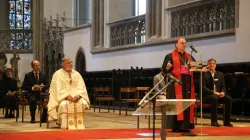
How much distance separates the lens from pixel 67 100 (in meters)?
10.1

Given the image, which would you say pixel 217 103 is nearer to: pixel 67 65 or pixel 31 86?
pixel 67 65

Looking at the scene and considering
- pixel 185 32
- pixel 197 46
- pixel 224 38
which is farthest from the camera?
pixel 185 32

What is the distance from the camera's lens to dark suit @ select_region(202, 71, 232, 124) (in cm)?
1038

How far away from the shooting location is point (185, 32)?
14992mm

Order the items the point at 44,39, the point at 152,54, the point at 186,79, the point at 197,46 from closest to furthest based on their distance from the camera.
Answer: the point at 186,79
the point at 197,46
the point at 152,54
the point at 44,39

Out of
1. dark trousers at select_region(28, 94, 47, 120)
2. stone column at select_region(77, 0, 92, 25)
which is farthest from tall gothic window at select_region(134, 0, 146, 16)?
dark trousers at select_region(28, 94, 47, 120)

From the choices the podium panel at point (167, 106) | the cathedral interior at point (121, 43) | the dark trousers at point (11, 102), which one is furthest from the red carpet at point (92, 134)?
the dark trousers at point (11, 102)

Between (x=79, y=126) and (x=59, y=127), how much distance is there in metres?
0.55

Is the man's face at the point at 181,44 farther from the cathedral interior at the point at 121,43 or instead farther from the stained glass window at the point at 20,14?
the stained glass window at the point at 20,14

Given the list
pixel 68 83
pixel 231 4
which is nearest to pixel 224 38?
pixel 231 4

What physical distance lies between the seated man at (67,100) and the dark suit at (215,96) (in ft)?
7.91

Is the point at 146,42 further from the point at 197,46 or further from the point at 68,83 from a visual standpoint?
the point at 68,83

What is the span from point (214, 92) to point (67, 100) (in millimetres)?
2930

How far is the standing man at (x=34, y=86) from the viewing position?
449 inches
